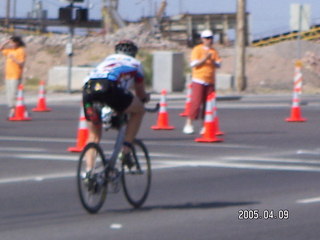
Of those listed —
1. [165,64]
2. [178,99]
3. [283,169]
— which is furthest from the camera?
[165,64]

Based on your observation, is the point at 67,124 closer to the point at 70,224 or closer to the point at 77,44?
the point at 70,224

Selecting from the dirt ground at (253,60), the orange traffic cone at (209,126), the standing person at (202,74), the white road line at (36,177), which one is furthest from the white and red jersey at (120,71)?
the dirt ground at (253,60)

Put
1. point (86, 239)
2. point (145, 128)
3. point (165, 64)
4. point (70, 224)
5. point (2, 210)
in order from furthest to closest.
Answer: point (165, 64), point (145, 128), point (2, 210), point (70, 224), point (86, 239)

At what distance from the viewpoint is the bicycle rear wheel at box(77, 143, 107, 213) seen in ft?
28.4

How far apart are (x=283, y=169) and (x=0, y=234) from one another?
5538 mm

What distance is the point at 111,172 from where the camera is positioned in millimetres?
8883

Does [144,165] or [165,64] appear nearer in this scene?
[144,165]

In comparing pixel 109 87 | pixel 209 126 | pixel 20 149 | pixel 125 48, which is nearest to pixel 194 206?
pixel 109 87

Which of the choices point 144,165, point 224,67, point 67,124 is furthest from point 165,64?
point 144,165

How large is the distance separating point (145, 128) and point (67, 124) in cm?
210

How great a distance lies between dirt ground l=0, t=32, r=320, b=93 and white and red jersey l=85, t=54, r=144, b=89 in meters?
28.9

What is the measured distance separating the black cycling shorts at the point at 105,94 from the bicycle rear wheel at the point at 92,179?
1.15 feet

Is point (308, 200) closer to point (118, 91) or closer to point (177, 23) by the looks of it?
point (118, 91)

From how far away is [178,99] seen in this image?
3133cm
